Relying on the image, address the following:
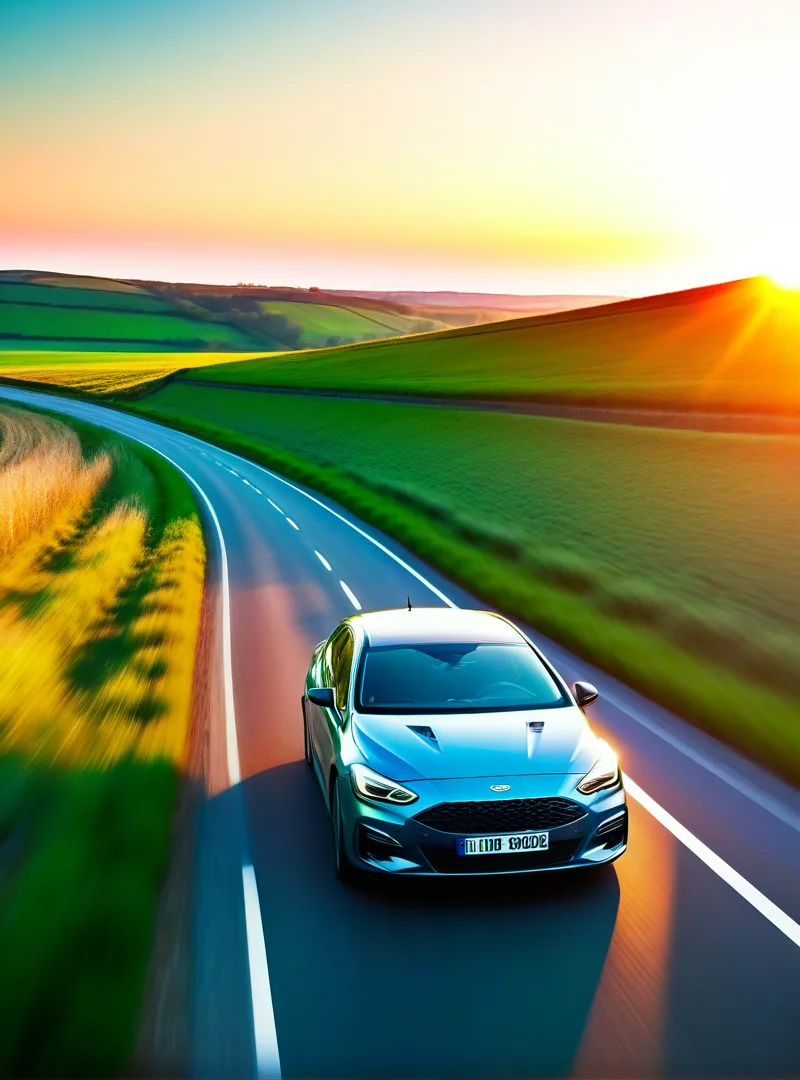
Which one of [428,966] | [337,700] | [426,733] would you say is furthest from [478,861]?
[337,700]

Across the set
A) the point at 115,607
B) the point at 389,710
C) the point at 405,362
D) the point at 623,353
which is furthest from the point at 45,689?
the point at 405,362

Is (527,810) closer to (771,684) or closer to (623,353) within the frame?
(771,684)

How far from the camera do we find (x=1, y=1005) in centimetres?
539

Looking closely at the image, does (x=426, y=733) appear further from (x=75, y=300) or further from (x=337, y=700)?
(x=75, y=300)

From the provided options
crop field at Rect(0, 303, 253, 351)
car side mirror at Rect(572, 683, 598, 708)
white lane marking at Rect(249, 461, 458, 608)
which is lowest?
crop field at Rect(0, 303, 253, 351)

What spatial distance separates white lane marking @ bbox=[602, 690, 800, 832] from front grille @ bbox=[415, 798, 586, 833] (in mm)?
2892

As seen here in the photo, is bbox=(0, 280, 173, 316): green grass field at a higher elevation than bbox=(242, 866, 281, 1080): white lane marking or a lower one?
lower

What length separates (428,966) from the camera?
231 inches

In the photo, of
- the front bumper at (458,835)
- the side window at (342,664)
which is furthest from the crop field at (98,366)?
the front bumper at (458,835)

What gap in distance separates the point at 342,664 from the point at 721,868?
3.34 meters

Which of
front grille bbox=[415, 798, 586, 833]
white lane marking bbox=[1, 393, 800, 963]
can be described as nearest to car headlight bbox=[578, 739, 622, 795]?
front grille bbox=[415, 798, 586, 833]

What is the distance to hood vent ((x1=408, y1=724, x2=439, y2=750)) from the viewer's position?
22.4ft

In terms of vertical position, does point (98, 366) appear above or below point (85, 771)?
below

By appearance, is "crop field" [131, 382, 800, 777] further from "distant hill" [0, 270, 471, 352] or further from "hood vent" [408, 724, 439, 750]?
"distant hill" [0, 270, 471, 352]
